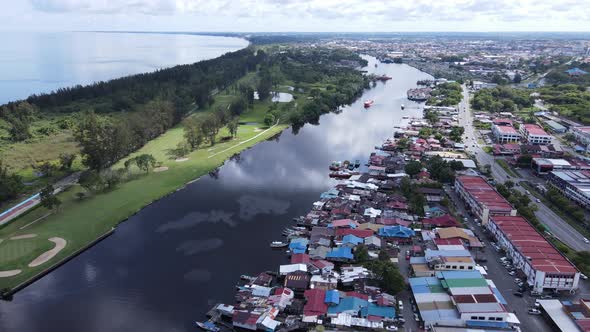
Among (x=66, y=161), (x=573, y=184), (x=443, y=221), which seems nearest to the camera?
(x=443, y=221)

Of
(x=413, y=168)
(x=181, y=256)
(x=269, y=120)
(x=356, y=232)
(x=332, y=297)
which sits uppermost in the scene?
(x=269, y=120)

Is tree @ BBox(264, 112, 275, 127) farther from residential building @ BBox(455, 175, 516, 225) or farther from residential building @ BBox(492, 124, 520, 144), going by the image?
residential building @ BBox(455, 175, 516, 225)

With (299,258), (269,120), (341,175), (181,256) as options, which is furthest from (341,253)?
(269,120)

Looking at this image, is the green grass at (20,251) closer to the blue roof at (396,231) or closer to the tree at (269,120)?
the blue roof at (396,231)

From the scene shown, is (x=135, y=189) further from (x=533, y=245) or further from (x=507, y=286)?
(x=533, y=245)

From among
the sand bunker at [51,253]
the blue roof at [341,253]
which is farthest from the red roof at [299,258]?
the sand bunker at [51,253]

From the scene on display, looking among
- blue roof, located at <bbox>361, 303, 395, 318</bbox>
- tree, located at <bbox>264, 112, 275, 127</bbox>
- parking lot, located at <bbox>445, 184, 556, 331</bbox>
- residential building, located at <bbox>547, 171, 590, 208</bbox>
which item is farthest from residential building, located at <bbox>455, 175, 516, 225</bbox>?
tree, located at <bbox>264, 112, 275, 127</bbox>

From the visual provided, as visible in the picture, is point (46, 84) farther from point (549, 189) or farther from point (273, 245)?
point (549, 189)
